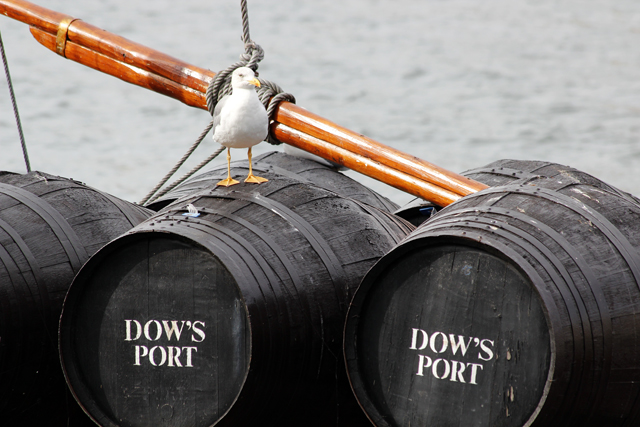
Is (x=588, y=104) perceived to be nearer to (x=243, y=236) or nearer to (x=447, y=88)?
(x=447, y=88)

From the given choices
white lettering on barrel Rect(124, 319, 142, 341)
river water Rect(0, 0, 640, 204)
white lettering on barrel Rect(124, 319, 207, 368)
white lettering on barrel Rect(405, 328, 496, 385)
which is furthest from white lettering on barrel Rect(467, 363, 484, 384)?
river water Rect(0, 0, 640, 204)

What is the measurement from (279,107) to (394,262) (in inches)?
63.0

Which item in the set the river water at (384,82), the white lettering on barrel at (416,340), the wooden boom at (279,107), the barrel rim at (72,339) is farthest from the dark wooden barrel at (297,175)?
the river water at (384,82)

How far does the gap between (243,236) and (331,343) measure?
53 cm

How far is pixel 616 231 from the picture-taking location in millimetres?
2984

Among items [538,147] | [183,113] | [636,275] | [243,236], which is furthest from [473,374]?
[183,113]

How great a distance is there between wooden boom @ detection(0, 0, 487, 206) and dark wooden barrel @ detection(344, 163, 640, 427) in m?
0.96

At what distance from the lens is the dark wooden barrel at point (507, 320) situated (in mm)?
2738

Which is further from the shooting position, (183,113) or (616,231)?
(183,113)

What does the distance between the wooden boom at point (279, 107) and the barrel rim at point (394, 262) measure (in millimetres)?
987

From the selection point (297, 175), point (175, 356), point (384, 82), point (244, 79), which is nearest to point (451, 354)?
point (175, 356)

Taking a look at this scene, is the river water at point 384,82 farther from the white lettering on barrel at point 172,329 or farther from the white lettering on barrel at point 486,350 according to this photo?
the white lettering on barrel at point 486,350

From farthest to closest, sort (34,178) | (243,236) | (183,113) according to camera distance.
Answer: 1. (183,113)
2. (34,178)
3. (243,236)

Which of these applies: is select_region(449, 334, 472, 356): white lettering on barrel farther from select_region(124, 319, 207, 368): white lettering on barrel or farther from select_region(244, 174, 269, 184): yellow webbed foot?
select_region(244, 174, 269, 184): yellow webbed foot
